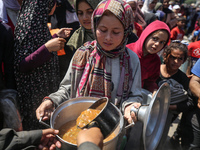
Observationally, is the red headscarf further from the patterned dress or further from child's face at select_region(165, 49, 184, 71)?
the patterned dress

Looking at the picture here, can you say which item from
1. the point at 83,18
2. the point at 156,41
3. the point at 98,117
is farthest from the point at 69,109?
the point at 156,41

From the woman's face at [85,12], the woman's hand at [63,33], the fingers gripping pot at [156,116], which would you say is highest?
the woman's face at [85,12]

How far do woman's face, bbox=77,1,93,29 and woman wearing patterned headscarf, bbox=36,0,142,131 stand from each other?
0.55 m

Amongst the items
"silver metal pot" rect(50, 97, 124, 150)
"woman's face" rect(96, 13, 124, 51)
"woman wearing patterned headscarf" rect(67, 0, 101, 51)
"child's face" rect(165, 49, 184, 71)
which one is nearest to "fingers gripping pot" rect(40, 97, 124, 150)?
"silver metal pot" rect(50, 97, 124, 150)

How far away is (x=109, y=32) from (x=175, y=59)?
1.59 m

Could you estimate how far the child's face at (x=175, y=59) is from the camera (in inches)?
91.8

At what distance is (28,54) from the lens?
1.75 meters

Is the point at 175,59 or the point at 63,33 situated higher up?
the point at 63,33

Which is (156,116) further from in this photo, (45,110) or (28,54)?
(28,54)

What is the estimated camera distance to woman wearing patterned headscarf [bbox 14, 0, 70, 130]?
1702 mm

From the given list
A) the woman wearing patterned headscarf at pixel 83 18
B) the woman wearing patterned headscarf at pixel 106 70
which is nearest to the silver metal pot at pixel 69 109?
Result: the woman wearing patterned headscarf at pixel 106 70

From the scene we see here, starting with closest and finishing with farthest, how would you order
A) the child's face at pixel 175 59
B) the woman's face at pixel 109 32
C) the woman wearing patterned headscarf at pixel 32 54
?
the woman's face at pixel 109 32, the woman wearing patterned headscarf at pixel 32 54, the child's face at pixel 175 59

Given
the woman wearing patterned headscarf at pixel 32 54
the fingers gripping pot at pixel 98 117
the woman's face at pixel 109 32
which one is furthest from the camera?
the woman wearing patterned headscarf at pixel 32 54

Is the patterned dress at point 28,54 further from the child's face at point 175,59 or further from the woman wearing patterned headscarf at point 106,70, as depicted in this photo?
the child's face at point 175,59
